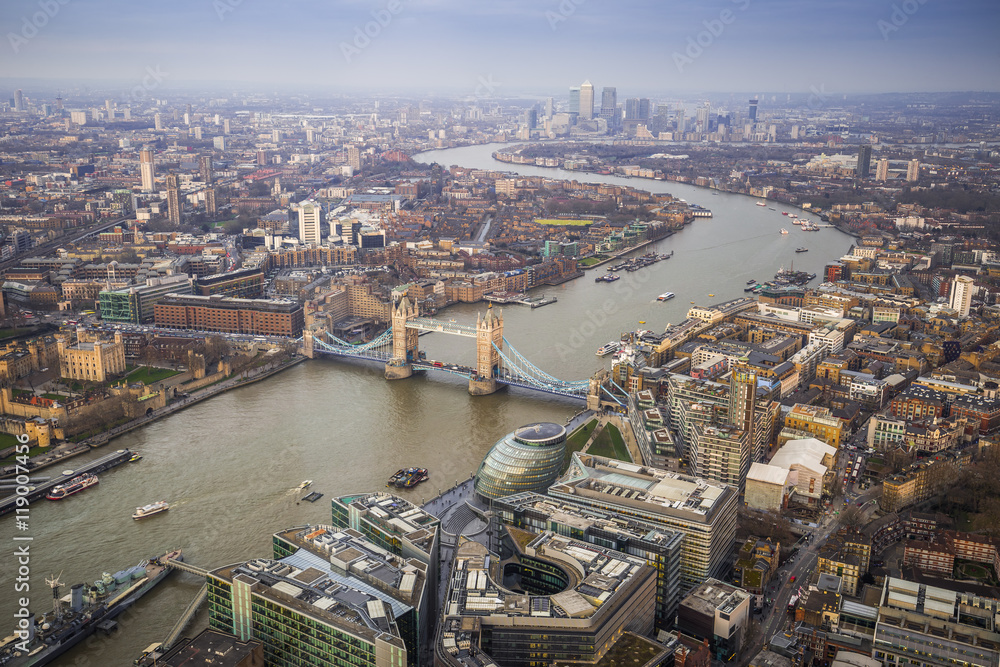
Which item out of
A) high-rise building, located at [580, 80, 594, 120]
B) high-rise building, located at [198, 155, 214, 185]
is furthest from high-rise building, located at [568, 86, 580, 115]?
high-rise building, located at [198, 155, 214, 185]

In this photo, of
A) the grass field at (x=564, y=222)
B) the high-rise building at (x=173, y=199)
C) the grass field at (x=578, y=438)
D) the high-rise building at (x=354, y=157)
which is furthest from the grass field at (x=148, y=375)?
the high-rise building at (x=354, y=157)

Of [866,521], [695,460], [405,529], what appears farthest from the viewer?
[695,460]

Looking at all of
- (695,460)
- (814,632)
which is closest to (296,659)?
(814,632)

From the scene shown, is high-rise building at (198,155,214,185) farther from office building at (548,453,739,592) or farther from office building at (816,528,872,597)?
office building at (816,528,872,597)

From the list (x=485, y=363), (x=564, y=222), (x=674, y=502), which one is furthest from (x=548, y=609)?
(x=564, y=222)

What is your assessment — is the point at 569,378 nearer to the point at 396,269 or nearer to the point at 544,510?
the point at 544,510

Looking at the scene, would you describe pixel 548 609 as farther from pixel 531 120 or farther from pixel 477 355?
pixel 531 120
